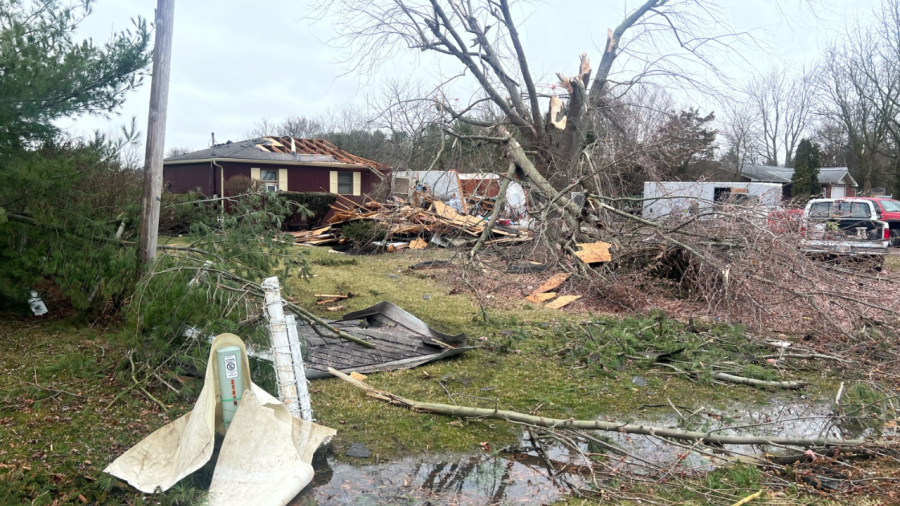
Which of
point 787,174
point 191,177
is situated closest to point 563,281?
point 191,177

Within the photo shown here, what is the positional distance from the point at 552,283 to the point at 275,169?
16.1m

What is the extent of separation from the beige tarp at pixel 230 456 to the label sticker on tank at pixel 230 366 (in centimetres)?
6

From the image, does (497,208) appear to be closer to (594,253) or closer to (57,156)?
(594,253)

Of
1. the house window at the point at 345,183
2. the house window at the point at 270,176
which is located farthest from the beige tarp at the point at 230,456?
the house window at the point at 345,183

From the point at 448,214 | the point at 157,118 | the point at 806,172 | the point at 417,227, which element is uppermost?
the point at 806,172

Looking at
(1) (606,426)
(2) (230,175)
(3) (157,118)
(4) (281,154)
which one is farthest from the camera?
(4) (281,154)

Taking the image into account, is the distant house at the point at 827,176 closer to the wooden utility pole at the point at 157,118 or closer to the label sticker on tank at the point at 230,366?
the wooden utility pole at the point at 157,118

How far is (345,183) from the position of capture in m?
23.9

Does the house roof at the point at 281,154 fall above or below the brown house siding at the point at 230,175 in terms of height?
above

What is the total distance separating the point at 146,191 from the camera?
5449mm

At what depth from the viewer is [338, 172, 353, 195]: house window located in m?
23.8

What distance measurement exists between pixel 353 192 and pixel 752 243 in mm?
18521

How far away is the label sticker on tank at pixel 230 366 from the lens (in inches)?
128

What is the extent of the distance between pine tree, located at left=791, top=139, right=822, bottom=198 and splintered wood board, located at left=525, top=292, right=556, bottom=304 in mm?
24731
